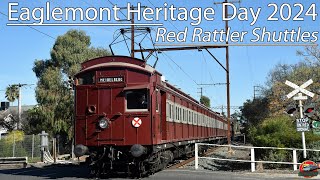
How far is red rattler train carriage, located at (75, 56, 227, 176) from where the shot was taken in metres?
14.0

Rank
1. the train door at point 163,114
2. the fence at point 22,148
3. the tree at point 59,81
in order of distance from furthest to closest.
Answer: the tree at point 59,81, the fence at point 22,148, the train door at point 163,114

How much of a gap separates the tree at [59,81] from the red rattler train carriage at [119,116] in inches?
1085

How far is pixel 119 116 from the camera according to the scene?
14.1m

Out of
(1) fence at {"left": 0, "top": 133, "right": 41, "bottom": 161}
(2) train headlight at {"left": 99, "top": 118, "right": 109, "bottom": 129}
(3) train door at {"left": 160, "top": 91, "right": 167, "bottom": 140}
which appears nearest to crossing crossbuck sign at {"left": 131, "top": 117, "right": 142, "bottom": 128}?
(2) train headlight at {"left": 99, "top": 118, "right": 109, "bottom": 129}

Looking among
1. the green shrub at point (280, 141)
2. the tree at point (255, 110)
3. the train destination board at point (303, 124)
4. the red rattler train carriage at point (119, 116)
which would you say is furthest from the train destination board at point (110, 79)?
the tree at point (255, 110)

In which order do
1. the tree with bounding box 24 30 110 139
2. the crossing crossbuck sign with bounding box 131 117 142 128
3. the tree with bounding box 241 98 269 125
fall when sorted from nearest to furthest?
the crossing crossbuck sign with bounding box 131 117 142 128
the tree with bounding box 24 30 110 139
the tree with bounding box 241 98 269 125

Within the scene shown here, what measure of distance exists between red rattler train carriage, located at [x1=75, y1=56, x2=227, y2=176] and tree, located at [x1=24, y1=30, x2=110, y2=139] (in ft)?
90.4

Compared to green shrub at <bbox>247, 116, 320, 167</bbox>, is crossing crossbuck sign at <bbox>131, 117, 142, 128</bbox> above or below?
above

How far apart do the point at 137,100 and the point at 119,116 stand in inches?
30.0

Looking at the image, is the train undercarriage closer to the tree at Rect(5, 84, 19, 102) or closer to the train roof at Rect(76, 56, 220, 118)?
the train roof at Rect(76, 56, 220, 118)

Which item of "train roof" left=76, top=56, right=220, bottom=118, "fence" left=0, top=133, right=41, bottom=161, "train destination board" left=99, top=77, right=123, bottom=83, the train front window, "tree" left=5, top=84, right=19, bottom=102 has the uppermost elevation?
"tree" left=5, top=84, right=19, bottom=102

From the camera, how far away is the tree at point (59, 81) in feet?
138

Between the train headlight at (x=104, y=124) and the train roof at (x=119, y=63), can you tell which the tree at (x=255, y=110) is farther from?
the train headlight at (x=104, y=124)

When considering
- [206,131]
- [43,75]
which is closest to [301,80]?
[206,131]
